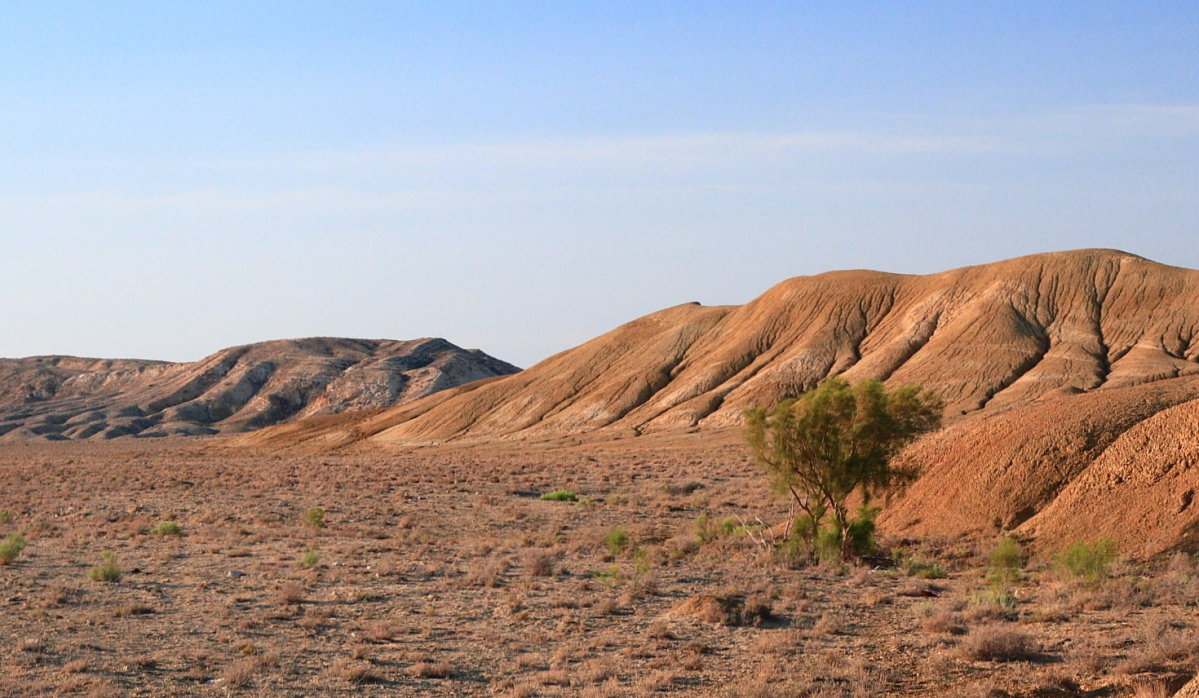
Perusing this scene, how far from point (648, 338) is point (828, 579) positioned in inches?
3083

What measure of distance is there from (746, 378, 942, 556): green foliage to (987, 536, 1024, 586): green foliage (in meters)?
3.40

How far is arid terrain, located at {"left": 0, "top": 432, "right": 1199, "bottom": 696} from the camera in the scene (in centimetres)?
1374

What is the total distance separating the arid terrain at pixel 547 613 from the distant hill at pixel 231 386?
352ft

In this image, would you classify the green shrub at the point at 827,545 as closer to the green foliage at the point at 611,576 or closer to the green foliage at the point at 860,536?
the green foliage at the point at 860,536

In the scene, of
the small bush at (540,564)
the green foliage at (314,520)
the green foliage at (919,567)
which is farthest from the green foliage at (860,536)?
the green foliage at (314,520)

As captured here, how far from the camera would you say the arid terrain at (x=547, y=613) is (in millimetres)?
13742

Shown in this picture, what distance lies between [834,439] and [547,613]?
931 centimetres

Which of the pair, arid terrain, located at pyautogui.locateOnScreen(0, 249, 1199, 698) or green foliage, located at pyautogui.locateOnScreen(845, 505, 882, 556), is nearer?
arid terrain, located at pyautogui.locateOnScreen(0, 249, 1199, 698)

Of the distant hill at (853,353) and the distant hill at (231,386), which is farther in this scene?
the distant hill at (231,386)

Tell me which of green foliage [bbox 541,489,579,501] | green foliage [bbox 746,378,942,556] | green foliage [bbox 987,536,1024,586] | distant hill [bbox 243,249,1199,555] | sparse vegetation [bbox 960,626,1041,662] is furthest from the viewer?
distant hill [bbox 243,249,1199,555]

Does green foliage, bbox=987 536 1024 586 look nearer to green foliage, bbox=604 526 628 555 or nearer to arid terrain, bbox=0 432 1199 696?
arid terrain, bbox=0 432 1199 696

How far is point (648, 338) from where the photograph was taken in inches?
3925

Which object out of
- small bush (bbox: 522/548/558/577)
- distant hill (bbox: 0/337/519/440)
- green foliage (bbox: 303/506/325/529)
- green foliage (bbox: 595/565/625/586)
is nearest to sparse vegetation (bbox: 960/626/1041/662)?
green foliage (bbox: 595/565/625/586)

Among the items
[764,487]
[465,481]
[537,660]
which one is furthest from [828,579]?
[465,481]
